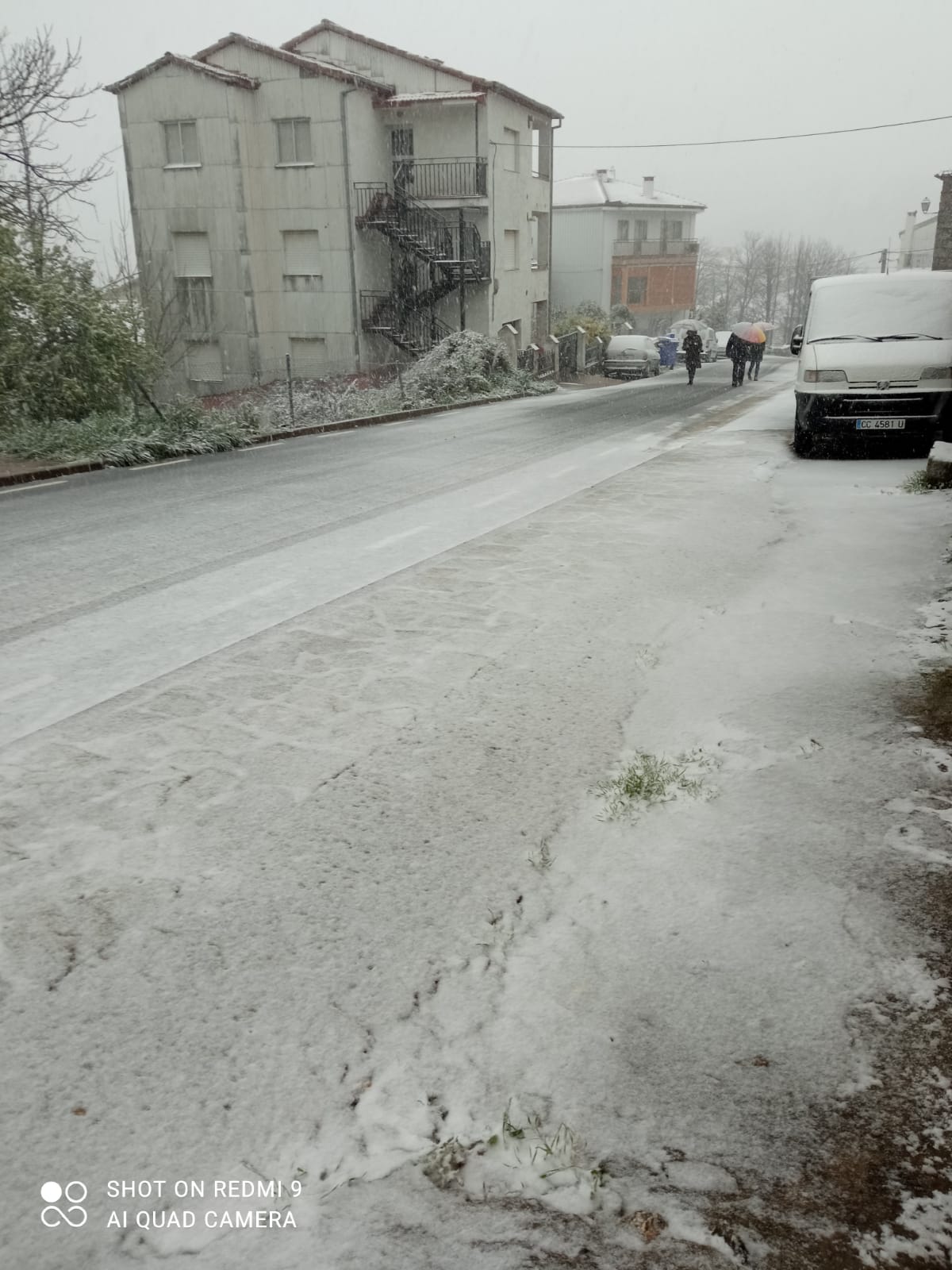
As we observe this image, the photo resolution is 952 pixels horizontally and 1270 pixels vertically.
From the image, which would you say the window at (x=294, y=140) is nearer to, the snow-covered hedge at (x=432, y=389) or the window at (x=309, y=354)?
the window at (x=309, y=354)

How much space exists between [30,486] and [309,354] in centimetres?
2204

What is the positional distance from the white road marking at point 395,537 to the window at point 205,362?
85.2ft

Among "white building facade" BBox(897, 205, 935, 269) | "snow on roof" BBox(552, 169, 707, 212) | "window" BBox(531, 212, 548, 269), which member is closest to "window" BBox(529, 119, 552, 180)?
"window" BBox(531, 212, 548, 269)

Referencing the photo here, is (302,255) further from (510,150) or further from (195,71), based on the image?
(510,150)

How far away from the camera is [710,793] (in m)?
3.56

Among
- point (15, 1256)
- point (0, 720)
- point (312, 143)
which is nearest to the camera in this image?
point (15, 1256)

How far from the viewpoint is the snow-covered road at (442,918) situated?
200cm

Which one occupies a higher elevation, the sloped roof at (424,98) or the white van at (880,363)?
the sloped roof at (424,98)

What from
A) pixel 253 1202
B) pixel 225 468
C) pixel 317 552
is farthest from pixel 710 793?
pixel 225 468

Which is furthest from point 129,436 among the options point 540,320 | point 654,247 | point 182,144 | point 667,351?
point 654,247

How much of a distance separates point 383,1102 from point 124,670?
3272mm

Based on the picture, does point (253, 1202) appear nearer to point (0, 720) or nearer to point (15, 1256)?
point (15, 1256)

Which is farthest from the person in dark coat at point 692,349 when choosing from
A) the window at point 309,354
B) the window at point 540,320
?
the window at point 309,354

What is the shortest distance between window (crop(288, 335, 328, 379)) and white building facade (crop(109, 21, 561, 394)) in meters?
0.06
